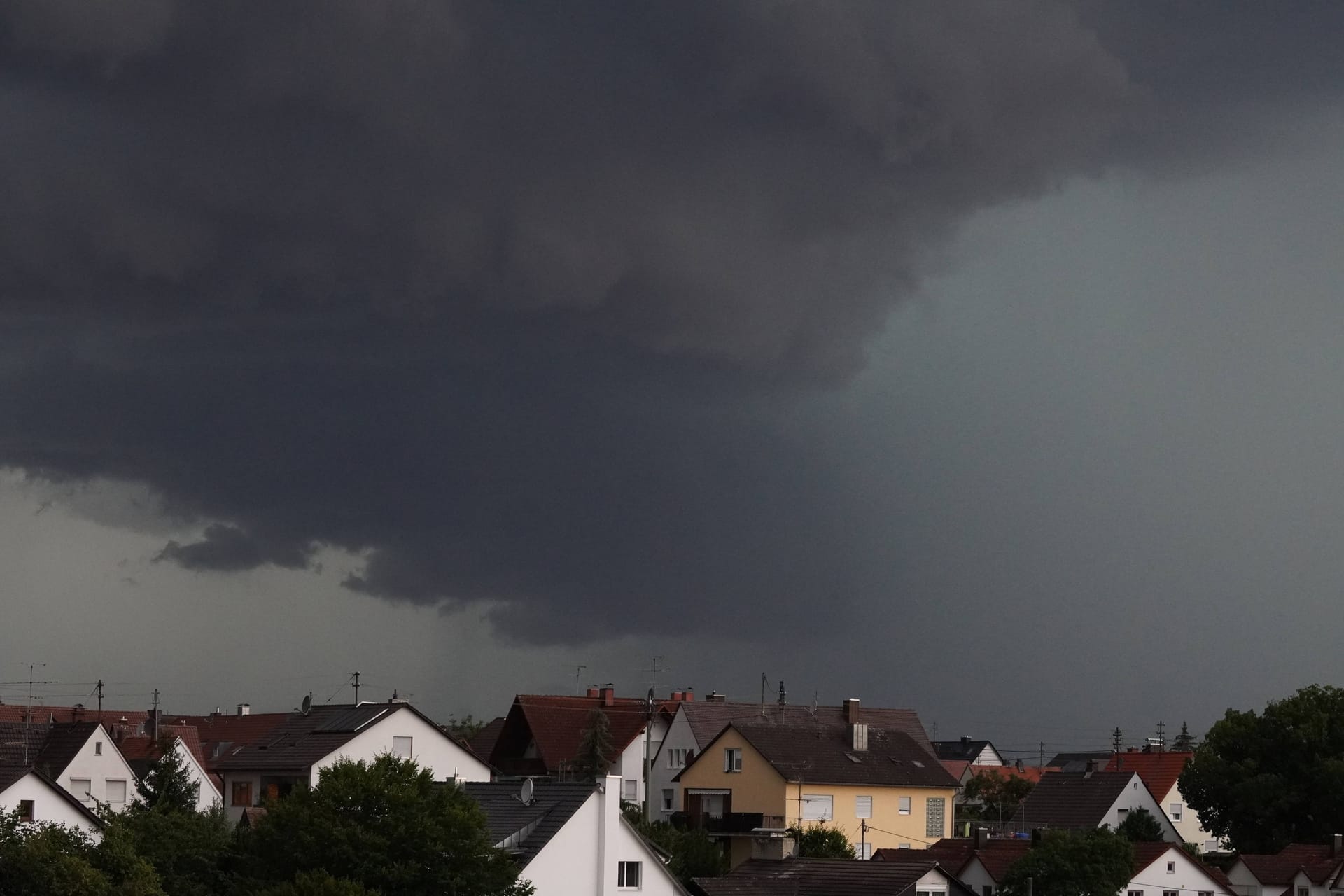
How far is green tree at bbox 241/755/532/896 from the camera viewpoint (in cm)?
5191

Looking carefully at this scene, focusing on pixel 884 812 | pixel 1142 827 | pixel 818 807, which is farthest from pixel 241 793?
pixel 1142 827

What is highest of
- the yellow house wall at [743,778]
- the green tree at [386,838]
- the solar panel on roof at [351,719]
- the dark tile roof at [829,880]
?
the solar panel on roof at [351,719]

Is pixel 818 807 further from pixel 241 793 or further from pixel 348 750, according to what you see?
pixel 241 793

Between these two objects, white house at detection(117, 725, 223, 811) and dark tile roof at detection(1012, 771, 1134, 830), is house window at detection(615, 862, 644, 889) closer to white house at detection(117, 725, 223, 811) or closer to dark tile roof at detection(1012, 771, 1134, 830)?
white house at detection(117, 725, 223, 811)

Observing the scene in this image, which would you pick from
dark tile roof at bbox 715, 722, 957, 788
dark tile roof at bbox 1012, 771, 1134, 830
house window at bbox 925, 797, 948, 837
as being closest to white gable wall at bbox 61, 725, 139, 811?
dark tile roof at bbox 715, 722, 957, 788

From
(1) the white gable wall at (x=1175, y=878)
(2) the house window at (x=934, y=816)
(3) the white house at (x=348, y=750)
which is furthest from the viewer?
(2) the house window at (x=934, y=816)

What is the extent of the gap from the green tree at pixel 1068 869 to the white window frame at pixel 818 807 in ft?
82.7

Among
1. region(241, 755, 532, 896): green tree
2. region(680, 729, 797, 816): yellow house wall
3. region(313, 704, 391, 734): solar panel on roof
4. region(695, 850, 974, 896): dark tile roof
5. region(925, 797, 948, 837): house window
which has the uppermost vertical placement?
region(313, 704, 391, 734): solar panel on roof

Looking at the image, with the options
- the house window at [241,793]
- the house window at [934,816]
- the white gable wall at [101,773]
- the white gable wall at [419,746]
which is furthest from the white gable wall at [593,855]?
the house window at [934,816]

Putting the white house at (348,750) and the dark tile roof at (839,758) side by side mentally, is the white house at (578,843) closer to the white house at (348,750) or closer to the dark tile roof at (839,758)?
the white house at (348,750)

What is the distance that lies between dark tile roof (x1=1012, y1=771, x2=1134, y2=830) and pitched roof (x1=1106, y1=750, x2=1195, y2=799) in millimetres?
8151

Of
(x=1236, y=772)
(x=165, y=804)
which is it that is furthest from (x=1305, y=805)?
(x=165, y=804)

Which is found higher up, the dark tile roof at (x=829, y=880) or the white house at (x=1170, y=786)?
the white house at (x=1170, y=786)

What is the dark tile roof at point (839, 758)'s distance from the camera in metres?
104
